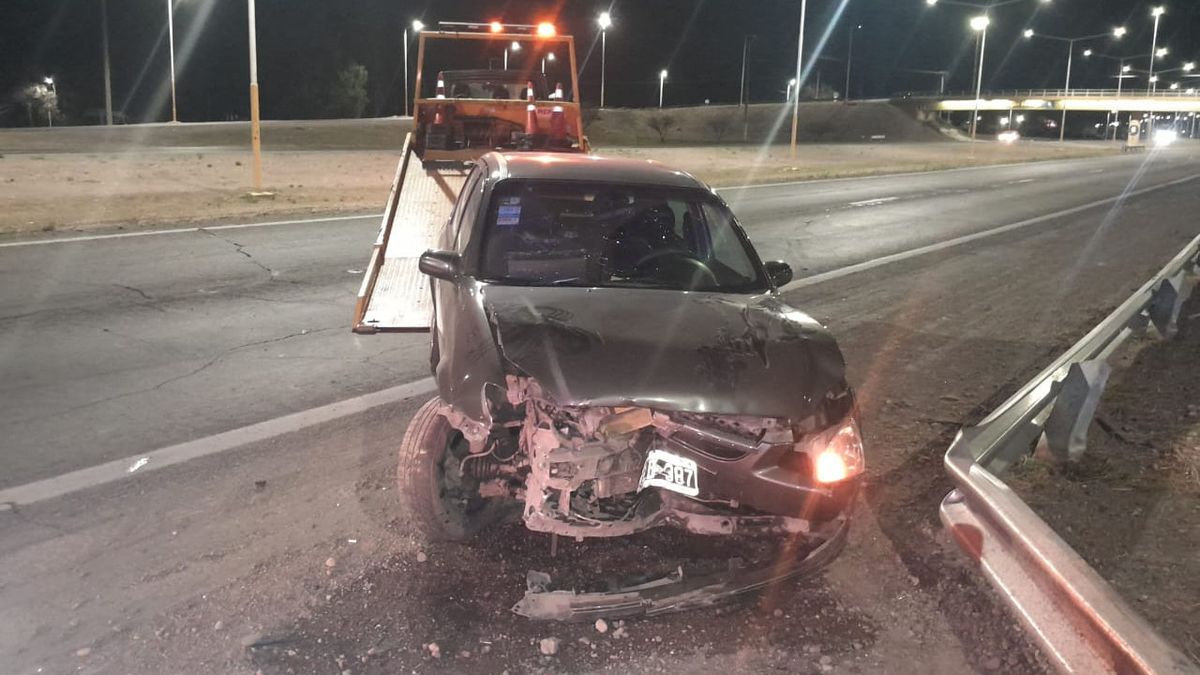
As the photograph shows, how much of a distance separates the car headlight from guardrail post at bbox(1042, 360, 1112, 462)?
1.85 m

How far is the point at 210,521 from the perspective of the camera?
4.58 meters

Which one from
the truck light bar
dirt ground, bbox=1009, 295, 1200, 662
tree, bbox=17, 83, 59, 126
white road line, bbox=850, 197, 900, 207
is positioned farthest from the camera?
tree, bbox=17, 83, 59, 126

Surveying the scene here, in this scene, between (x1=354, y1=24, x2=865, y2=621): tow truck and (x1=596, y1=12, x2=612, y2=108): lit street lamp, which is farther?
(x1=596, y1=12, x2=612, y2=108): lit street lamp

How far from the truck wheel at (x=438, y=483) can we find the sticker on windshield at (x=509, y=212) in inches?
60.2

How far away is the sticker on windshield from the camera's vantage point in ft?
18.1

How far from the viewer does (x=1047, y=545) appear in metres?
3.24

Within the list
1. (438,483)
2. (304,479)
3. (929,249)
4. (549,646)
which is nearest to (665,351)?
(438,483)

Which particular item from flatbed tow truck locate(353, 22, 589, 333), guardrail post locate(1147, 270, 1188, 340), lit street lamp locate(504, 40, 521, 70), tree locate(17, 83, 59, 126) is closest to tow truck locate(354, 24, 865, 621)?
flatbed tow truck locate(353, 22, 589, 333)

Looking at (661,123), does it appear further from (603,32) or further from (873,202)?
(873,202)

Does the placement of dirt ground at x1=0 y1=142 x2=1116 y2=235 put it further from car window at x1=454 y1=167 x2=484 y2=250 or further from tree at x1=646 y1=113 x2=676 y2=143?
tree at x1=646 y1=113 x2=676 y2=143

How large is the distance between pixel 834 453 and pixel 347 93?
8381cm

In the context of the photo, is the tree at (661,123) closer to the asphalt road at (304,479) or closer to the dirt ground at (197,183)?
the dirt ground at (197,183)

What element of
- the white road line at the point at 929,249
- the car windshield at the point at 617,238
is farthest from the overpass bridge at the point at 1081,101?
the car windshield at the point at 617,238

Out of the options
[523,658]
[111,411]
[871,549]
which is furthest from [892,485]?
[111,411]
